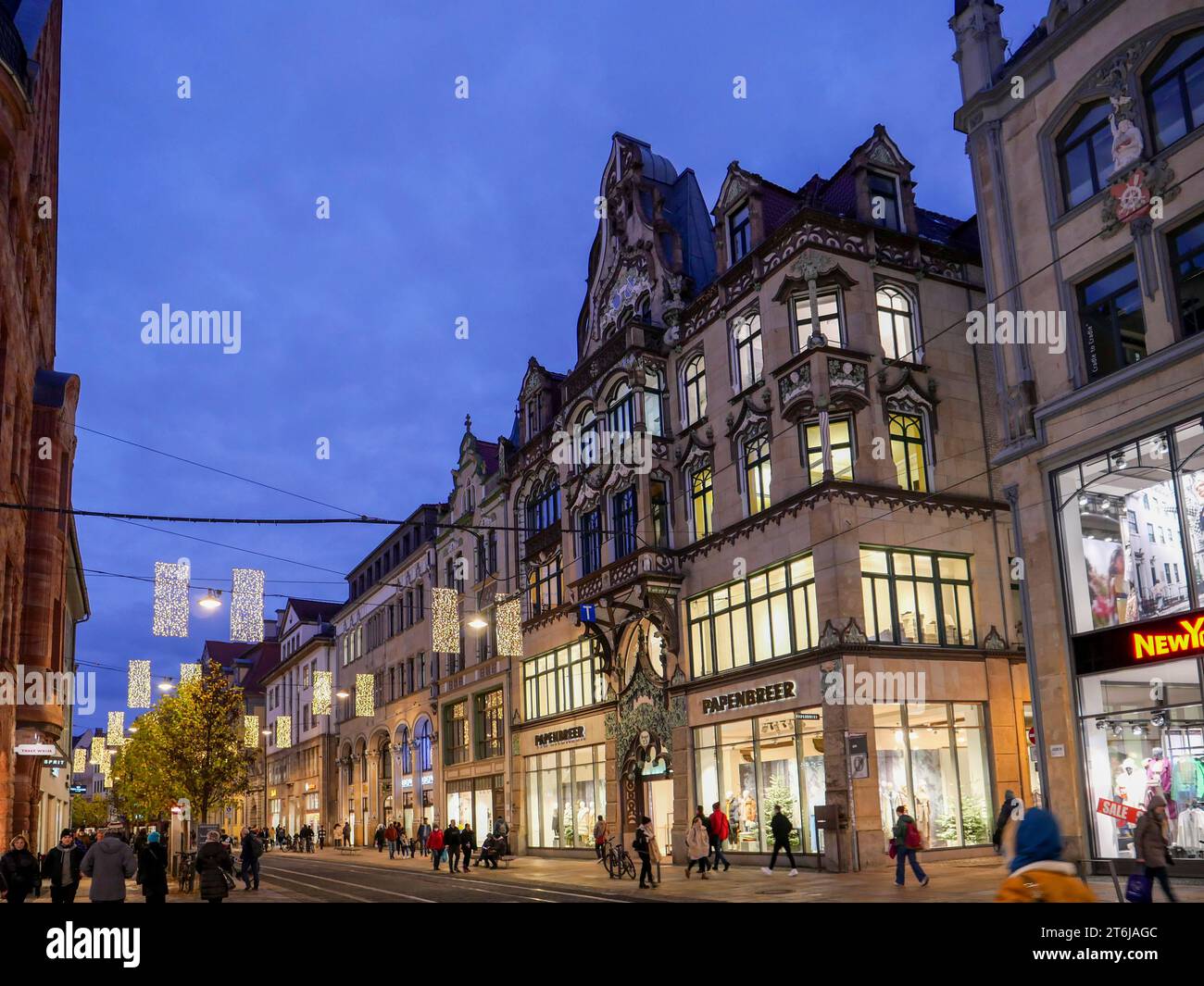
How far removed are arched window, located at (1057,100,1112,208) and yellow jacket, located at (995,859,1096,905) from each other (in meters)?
20.5

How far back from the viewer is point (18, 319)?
2953 centimetres

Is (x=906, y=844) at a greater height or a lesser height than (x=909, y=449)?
lesser

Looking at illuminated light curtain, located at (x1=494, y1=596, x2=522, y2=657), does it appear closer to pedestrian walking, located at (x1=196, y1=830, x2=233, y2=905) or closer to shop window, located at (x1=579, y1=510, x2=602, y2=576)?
shop window, located at (x1=579, y1=510, x2=602, y2=576)

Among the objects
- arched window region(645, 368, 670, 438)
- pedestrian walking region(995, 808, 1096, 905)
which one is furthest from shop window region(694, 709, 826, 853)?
pedestrian walking region(995, 808, 1096, 905)

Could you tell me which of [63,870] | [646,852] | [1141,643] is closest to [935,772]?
[646,852]

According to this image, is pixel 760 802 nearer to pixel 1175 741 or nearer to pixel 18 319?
pixel 1175 741

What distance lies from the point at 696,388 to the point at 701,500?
158 inches

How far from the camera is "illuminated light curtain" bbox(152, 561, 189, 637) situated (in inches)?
1115

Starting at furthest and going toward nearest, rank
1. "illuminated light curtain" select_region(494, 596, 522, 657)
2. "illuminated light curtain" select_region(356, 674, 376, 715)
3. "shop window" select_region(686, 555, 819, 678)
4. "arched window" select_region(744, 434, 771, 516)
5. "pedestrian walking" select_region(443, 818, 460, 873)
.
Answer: "illuminated light curtain" select_region(356, 674, 376, 715), "illuminated light curtain" select_region(494, 596, 522, 657), "pedestrian walking" select_region(443, 818, 460, 873), "arched window" select_region(744, 434, 771, 516), "shop window" select_region(686, 555, 819, 678)

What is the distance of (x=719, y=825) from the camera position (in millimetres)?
31375

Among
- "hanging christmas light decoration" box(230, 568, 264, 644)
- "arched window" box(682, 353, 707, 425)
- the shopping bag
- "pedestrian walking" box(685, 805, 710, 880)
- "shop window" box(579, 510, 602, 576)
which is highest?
"arched window" box(682, 353, 707, 425)

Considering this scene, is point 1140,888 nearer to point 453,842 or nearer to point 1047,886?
point 1047,886
